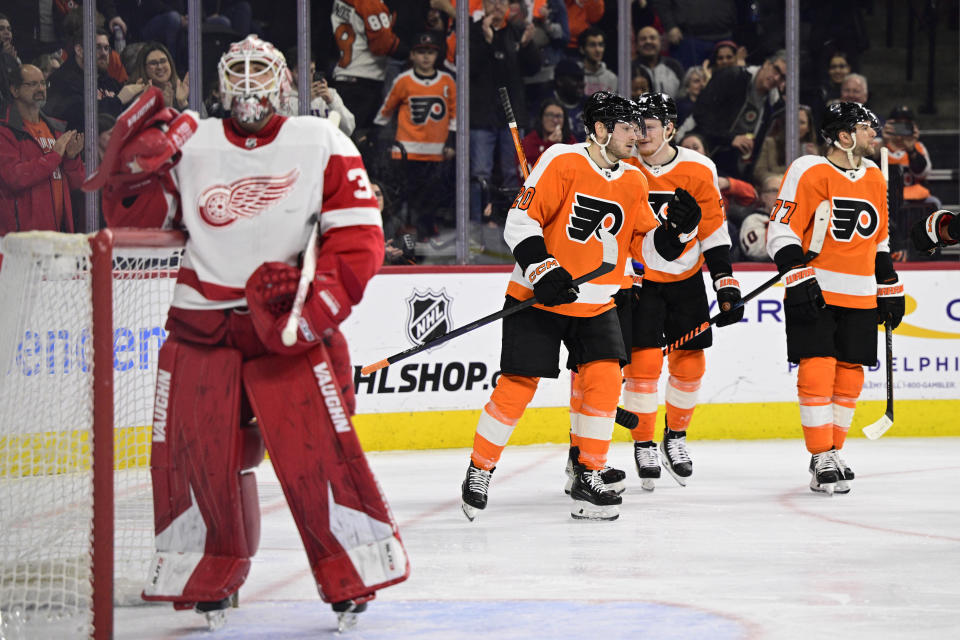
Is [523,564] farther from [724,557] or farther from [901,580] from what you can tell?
[901,580]

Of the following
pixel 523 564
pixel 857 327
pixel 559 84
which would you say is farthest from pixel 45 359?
pixel 559 84

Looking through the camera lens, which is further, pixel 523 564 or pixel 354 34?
pixel 354 34

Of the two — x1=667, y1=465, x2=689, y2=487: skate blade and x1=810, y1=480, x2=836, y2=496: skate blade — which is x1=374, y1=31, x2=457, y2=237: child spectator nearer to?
x1=667, y1=465, x2=689, y2=487: skate blade

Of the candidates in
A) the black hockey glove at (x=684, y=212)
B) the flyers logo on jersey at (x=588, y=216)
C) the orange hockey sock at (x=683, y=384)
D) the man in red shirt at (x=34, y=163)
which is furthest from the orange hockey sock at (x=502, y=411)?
the man in red shirt at (x=34, y=163)

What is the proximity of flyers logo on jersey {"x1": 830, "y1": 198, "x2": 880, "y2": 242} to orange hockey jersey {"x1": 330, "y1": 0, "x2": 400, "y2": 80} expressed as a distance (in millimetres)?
2820

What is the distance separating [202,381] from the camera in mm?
2590

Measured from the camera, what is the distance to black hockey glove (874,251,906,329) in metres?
4.70

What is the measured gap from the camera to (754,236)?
6.70 m

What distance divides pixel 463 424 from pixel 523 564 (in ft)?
8.65

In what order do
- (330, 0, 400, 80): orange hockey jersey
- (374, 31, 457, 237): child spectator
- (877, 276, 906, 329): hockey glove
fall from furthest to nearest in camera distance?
(330, 0, 400, 80): orange hockey jersey < (374, 31, 457, 237): child spectator < (877, 276, 906, 329): hockey glove

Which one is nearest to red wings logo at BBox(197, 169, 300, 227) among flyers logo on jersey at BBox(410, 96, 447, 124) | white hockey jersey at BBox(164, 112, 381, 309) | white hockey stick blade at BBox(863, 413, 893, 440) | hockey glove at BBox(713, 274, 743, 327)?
white hockey jersey at BBox(164, 112, 381, 309)

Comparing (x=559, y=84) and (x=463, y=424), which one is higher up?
(x=559, y=84)

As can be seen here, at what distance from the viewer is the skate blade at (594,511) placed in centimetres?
407

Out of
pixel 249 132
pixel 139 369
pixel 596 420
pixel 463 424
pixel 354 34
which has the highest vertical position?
pixel 354 34
